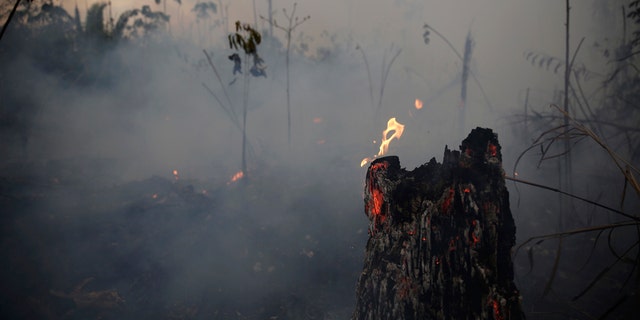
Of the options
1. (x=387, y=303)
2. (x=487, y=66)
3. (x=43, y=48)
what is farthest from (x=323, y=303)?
(x=487, y=66)

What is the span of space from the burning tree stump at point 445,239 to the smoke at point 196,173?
2.67 m

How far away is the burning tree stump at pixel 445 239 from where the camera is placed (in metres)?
2.02

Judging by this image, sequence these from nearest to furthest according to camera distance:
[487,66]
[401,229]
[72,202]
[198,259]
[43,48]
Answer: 1. [401,229]
2. [198,259]
3. [72,202]
4. [43,48]
5. [487,66]

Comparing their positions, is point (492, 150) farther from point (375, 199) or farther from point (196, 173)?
point (196, 173)

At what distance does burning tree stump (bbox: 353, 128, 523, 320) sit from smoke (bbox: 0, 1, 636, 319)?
2.67 metres

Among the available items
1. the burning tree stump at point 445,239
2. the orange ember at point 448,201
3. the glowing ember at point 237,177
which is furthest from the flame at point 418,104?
the orange ember at point 448,201

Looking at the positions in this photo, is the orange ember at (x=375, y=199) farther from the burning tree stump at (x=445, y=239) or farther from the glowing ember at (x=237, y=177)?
the glowing ember at (x=237, y=177)

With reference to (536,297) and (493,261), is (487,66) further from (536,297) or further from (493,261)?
(493,261)

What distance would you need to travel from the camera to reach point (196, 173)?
934 cm

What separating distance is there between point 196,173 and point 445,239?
8.46 metres

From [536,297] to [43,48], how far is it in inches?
495

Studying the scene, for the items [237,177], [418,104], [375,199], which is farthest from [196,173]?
[418,104]

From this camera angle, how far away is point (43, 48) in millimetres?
8781

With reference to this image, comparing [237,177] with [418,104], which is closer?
[237,177]
